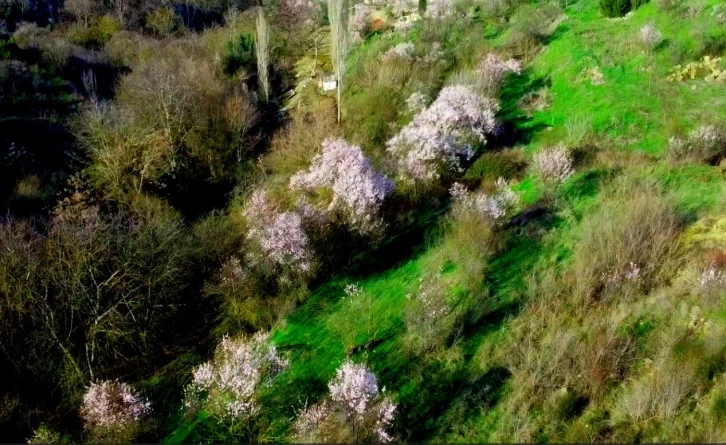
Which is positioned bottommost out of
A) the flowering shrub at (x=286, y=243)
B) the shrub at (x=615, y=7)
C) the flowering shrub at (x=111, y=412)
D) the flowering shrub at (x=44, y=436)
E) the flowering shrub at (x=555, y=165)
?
the flowering shrub at (x=44, y=436)

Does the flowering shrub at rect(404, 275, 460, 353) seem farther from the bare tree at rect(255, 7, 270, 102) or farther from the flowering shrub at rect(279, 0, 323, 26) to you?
the flowering shrub at rect(279, 0, 323, 26)

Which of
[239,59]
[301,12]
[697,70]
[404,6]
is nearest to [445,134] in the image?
[697,70]

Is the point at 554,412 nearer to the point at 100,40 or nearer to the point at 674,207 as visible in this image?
the point at 674,207

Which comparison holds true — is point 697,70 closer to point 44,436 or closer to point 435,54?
point 435,54

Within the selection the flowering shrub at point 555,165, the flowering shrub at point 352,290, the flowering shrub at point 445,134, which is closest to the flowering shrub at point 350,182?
the flowering shrub at point 445,134

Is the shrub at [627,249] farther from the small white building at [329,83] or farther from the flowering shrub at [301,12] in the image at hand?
the flowering shrub at [301,12]

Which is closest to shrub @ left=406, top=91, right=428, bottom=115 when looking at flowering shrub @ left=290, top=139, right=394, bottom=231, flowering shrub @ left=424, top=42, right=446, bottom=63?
flowering shrub @ left=424, top=42, right=446, bottom=63
